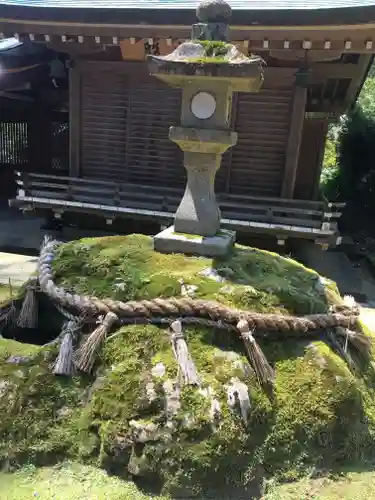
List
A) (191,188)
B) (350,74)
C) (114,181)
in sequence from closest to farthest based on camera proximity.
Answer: (191,188) < (350,74) < (114,181)

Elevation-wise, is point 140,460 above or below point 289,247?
above

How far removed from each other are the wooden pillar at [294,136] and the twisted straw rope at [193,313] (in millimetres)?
5114

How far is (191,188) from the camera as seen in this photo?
4309mm

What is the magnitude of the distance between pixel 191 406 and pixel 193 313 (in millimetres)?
676

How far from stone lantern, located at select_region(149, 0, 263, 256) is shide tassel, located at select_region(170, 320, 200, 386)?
3.30 ft

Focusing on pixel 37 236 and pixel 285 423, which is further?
pixel 37 236

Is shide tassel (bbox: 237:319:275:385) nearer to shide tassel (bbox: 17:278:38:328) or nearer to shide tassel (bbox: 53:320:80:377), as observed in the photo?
shide tassel (bbox: 53:320:80:377)

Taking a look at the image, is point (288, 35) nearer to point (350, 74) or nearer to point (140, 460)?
point (350, 74)

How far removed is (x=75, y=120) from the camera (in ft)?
30.3

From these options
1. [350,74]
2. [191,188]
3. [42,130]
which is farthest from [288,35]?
[42,130]

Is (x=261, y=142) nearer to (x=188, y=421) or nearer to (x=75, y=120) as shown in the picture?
(x=75, y=120)

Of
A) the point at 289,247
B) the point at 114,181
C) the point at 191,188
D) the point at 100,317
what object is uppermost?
the point at 191,188

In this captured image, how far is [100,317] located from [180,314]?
0.58m

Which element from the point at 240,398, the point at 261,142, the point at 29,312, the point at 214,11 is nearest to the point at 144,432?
the point at 240,398
